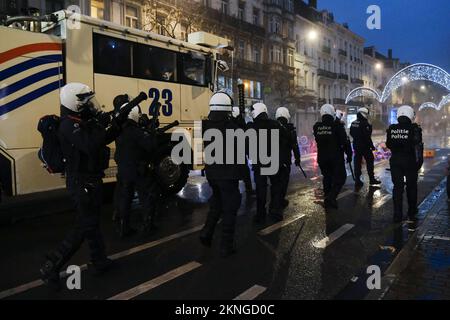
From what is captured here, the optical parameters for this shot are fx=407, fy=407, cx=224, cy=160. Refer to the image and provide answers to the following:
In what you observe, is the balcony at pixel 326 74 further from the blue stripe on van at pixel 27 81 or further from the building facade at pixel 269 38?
the blue stripe on van at pixel 27 81

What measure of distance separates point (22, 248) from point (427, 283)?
4769mm

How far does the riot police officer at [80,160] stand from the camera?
3.90 meters

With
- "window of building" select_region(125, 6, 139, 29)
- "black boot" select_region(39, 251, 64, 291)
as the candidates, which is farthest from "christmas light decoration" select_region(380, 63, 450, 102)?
"black boot" select_region(39, 251, 64, 291)

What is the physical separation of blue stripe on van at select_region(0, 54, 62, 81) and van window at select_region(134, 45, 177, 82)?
5.42 feet

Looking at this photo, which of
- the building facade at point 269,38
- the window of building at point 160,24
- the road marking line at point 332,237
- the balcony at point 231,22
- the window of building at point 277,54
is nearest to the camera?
the road marking line at point 332,237

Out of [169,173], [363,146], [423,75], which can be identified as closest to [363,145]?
[363,146]

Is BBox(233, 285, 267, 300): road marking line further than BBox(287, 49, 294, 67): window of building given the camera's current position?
No

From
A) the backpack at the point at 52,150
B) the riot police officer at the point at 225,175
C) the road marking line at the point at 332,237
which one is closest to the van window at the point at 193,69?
the riot police officer at the point at 225,175

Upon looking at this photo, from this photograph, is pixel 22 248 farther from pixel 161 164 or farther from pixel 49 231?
pixel 161 164

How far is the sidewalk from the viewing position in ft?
12.1

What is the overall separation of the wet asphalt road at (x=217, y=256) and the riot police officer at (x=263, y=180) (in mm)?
259

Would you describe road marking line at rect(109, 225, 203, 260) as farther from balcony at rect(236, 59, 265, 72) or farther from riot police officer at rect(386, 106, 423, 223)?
balcony at rect(236, 59, 265, 72)

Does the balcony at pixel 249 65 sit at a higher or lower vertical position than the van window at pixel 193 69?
higher
